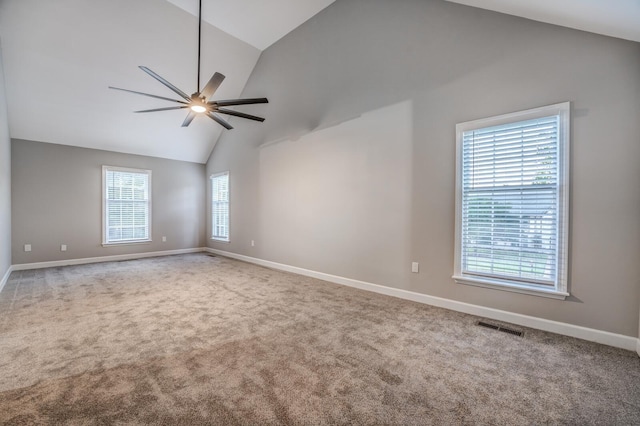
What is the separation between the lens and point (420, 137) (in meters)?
3.42

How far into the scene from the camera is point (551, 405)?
1.63 m

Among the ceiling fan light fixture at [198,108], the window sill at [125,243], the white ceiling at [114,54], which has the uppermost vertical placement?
the white ceiling at [114,54]

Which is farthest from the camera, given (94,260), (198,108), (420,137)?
(94,260)

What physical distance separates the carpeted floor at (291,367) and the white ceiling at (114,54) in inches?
120

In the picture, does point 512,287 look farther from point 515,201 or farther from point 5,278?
point 5,278

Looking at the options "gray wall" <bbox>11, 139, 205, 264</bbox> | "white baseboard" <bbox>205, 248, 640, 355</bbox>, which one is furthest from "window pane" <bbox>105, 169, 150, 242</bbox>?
"white baseboard" <bbox>205, 248, 640, 355</bbox>

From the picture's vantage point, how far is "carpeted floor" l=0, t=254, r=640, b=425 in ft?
5.13

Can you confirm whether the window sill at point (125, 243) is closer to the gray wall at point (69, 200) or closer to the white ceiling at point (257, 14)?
the gray wall at point (69, 200)

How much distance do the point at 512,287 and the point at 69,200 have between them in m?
8.16

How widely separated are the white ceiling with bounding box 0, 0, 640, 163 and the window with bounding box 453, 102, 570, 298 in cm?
105

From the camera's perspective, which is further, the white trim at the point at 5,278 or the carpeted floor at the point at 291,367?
the white trim at the point at 5,278

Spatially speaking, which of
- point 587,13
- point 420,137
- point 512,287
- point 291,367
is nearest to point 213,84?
point 420,137

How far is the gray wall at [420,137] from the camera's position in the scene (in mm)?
2359

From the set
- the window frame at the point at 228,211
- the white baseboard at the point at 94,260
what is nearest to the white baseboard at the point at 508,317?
the window frame at the point at 228,211
